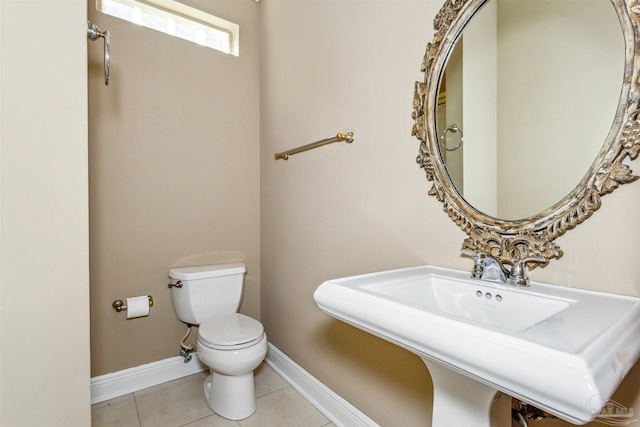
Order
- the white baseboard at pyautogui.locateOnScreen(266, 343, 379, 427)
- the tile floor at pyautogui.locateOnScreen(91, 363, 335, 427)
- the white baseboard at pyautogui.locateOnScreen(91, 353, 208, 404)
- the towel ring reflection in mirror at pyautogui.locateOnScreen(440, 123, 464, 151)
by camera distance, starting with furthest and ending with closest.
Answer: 1. the white baseboard at pyautogui.locateOnScreen(91, 353, 208, 404)
2. the tile floor at pyautogui.locateOnScreen(91, 363, 335, 427)
3. the white baseboard at pyautogui.locateOnScreen(266, 343, 379, 427)
4. the towel ring reflection in mirror at pyautogui.locateOnScreen(440, 123, 464, 151)

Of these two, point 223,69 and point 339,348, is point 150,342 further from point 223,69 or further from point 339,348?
point 223,69

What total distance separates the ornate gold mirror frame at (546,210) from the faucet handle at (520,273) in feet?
0.07

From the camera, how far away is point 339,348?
1.59 metres

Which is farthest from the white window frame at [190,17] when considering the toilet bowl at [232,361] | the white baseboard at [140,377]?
the white baseboard at [140,377]

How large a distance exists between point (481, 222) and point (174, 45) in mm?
2052

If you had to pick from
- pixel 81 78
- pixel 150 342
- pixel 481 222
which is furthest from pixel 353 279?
pixel 150 342

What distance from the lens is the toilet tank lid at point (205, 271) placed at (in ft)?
6.20

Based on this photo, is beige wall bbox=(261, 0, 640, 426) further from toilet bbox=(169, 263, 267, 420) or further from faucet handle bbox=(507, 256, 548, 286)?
toilet bbox=(169, 263, 267, 420)

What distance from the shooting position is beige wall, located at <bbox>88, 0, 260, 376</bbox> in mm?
1814

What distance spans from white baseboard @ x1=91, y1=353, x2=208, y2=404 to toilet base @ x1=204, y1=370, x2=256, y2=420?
0.46 meters

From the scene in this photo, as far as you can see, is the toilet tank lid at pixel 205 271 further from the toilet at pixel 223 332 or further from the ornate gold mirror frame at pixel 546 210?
the ornate gold mirror frame at pixel 546 210

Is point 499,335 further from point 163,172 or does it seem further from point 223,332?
point 163,172

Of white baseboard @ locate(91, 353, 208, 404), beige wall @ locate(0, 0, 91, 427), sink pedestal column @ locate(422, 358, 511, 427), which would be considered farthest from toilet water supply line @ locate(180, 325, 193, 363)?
sink pedestal column @ locate(422, 358, 511, 427)

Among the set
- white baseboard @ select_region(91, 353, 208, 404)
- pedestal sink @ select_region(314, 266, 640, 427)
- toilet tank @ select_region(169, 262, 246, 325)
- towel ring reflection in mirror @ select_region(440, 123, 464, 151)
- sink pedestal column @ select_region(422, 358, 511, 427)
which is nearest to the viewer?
pedestal sink @ select_region(314, 266, 640, 427)
